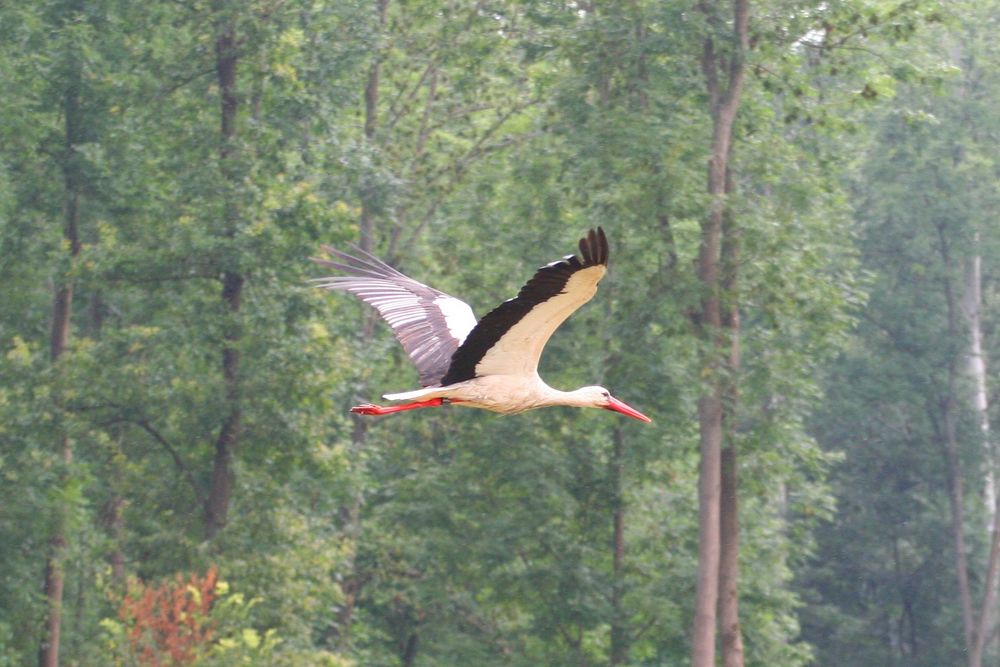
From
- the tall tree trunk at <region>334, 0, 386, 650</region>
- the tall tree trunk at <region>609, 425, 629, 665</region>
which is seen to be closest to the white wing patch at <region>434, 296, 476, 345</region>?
the tall tree trunk at <region>609, 425, 629, 665</region>

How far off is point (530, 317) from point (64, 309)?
39.5 feet

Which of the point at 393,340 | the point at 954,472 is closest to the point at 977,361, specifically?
the point at 954,472

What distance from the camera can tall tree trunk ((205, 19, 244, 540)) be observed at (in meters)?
17.5

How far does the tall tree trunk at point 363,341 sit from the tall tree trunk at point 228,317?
1.53 m

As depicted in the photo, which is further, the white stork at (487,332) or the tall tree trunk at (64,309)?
the tall tree trunk at (64,309)

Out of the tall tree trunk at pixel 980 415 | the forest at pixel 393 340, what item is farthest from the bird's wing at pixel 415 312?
A: the tall tree trunk at pixel 980 415

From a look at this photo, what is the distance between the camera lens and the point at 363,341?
21266 millimetres

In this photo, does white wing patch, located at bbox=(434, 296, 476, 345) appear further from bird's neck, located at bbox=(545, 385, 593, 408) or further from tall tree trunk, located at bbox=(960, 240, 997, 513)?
tall tree trunk, located at bbox=(960, 240, 997, 513)

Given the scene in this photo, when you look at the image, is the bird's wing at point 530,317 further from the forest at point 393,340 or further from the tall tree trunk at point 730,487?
the tall tree trunk at point 730,487

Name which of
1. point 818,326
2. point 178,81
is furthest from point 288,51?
point 818,326

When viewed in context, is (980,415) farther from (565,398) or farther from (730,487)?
(565,398)

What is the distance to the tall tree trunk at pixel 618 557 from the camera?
18.5 m

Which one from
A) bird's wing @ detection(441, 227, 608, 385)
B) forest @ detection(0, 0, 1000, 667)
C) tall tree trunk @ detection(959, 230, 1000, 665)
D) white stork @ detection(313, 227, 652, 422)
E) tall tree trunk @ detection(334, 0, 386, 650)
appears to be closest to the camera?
bird's wing @ detection(441, 227, 608, 385)

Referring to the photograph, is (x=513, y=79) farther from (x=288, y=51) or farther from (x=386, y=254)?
(x=288, y=51)
